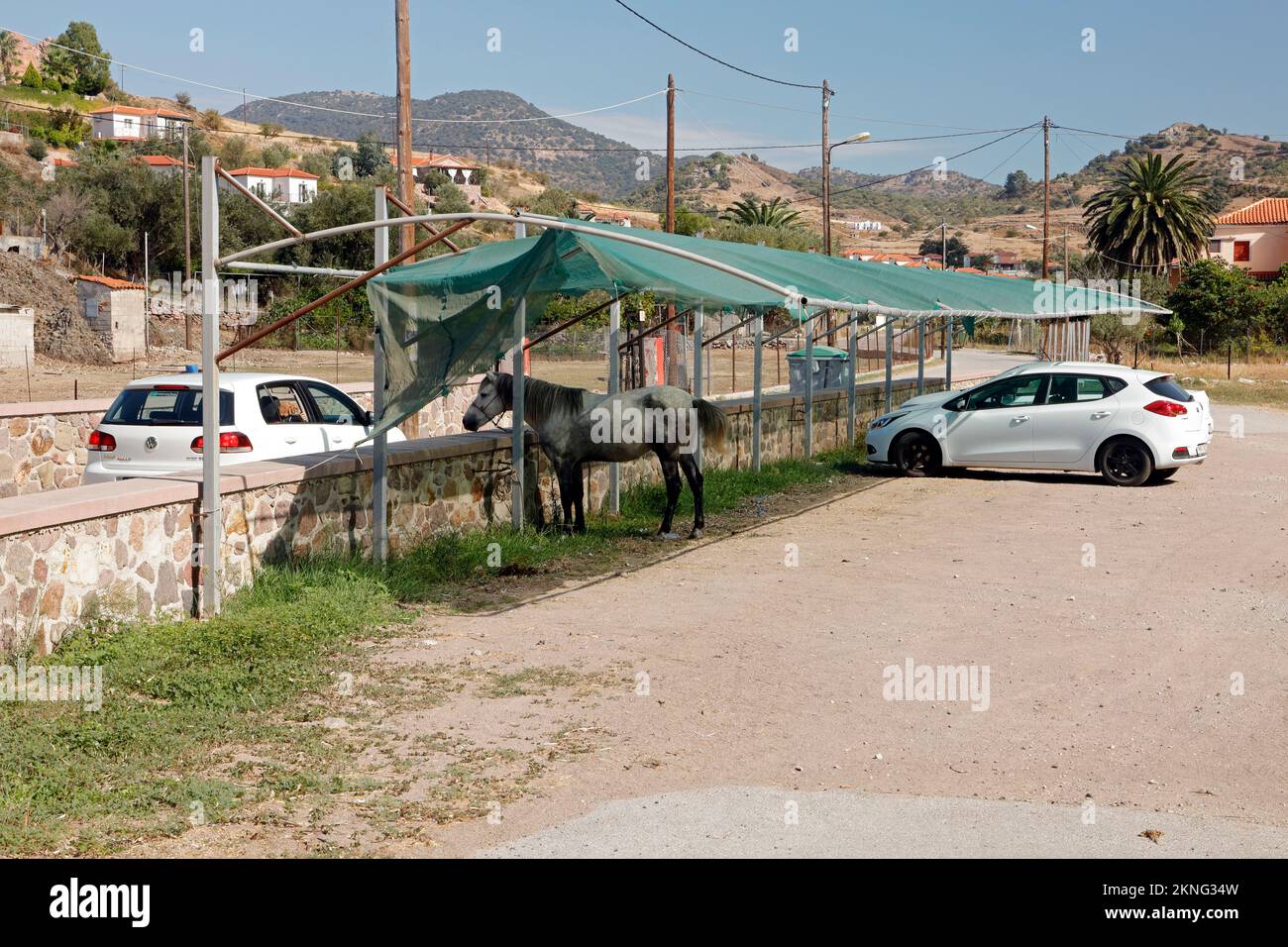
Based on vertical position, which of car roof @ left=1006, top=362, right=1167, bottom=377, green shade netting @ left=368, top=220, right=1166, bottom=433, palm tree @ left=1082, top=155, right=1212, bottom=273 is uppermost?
palm tree @ left=1082, top=155, right=1212, bottom=273

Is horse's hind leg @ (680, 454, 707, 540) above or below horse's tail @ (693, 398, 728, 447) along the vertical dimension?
below

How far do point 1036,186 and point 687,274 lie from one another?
179587mm

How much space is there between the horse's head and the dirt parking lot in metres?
2.50

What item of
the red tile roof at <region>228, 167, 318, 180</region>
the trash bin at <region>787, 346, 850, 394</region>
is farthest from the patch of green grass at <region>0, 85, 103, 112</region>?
the trash bin at <region>787, 346, 850, 394</region>

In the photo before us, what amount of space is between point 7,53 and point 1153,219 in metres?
119

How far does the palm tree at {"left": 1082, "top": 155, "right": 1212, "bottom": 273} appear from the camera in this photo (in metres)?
68.4

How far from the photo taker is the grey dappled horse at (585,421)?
12477 mm

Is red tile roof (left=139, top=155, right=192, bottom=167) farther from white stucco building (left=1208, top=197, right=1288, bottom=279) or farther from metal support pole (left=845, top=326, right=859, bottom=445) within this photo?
white stucco building (left=1208, top=197, right=1288, bottom=279)

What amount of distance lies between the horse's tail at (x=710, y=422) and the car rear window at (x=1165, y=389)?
710cm

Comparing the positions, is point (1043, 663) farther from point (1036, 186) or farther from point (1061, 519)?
point (1036, 186)

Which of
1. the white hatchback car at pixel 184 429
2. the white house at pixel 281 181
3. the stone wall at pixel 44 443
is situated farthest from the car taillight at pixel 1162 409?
the white house at pixel 281 181

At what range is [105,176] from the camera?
61.2m

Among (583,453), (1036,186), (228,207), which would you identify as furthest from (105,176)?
(1036,186)

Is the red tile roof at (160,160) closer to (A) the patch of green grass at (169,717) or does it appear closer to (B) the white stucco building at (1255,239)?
(B) the white stucco building at (1255,239)
